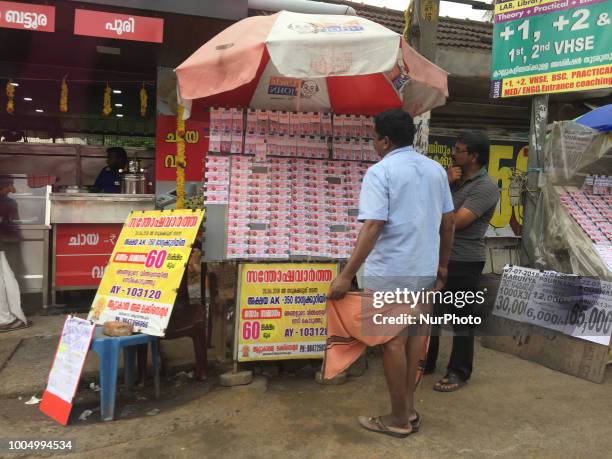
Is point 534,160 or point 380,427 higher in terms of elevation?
point 534,160

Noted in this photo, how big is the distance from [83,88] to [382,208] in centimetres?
852

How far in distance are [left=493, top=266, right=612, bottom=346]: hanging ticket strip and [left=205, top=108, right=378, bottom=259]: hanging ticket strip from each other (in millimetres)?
1807

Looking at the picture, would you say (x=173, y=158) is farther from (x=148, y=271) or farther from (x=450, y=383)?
(x=450, y=383)

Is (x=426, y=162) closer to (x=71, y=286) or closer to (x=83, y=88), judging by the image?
(x=71, y=286)

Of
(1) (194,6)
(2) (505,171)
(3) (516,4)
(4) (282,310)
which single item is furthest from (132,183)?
(2) (505,171)

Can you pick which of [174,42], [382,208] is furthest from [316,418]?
[174,42]

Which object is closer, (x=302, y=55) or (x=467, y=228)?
(x=302, y=55)

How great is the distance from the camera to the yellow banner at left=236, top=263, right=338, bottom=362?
374 cm

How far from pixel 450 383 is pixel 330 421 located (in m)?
1.09

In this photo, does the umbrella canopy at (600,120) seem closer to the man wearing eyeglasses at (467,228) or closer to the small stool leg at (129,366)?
the man wearing eyeglasses at (467,228)

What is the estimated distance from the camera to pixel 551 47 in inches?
180

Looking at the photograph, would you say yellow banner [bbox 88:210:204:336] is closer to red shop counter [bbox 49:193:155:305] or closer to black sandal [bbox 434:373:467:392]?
black sandal [bbox 434:373:467:392]

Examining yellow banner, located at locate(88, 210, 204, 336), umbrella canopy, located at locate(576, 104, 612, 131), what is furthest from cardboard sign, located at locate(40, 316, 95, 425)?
umbrella canopy, located at locate(576, 104, 612, 131)

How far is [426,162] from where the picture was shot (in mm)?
2885
